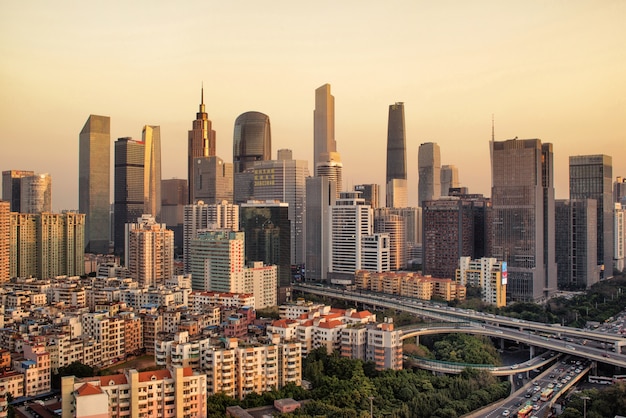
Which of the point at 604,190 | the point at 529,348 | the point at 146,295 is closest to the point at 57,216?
the point at 146,295

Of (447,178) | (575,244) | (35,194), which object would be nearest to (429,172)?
(447,178)

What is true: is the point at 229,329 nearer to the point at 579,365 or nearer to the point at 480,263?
the point at 579,365

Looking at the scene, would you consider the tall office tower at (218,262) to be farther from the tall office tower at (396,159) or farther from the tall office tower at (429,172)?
the tall office tower at (429,172)

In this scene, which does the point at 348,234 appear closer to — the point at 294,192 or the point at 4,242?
the point at 294,192

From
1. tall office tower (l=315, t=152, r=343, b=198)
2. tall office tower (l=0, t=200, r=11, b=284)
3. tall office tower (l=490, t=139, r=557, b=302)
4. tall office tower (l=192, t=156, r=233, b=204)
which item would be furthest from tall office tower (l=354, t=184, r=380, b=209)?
tall office tower (l=0, t=200, r=11, b=284)

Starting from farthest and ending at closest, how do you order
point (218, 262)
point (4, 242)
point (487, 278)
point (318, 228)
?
1. point (318, 228)
2. point (487, 278)
3. point (4, 242)
4. point (218, 262)

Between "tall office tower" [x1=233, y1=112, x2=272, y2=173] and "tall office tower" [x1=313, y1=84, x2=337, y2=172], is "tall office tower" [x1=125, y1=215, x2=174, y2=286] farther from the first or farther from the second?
"tall office tower" [x1=233, y1=112, x2=272, y2=173]

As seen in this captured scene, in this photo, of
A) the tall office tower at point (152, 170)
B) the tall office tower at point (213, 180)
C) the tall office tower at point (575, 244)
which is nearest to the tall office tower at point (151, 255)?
the tall office tower at point (575, 244)
